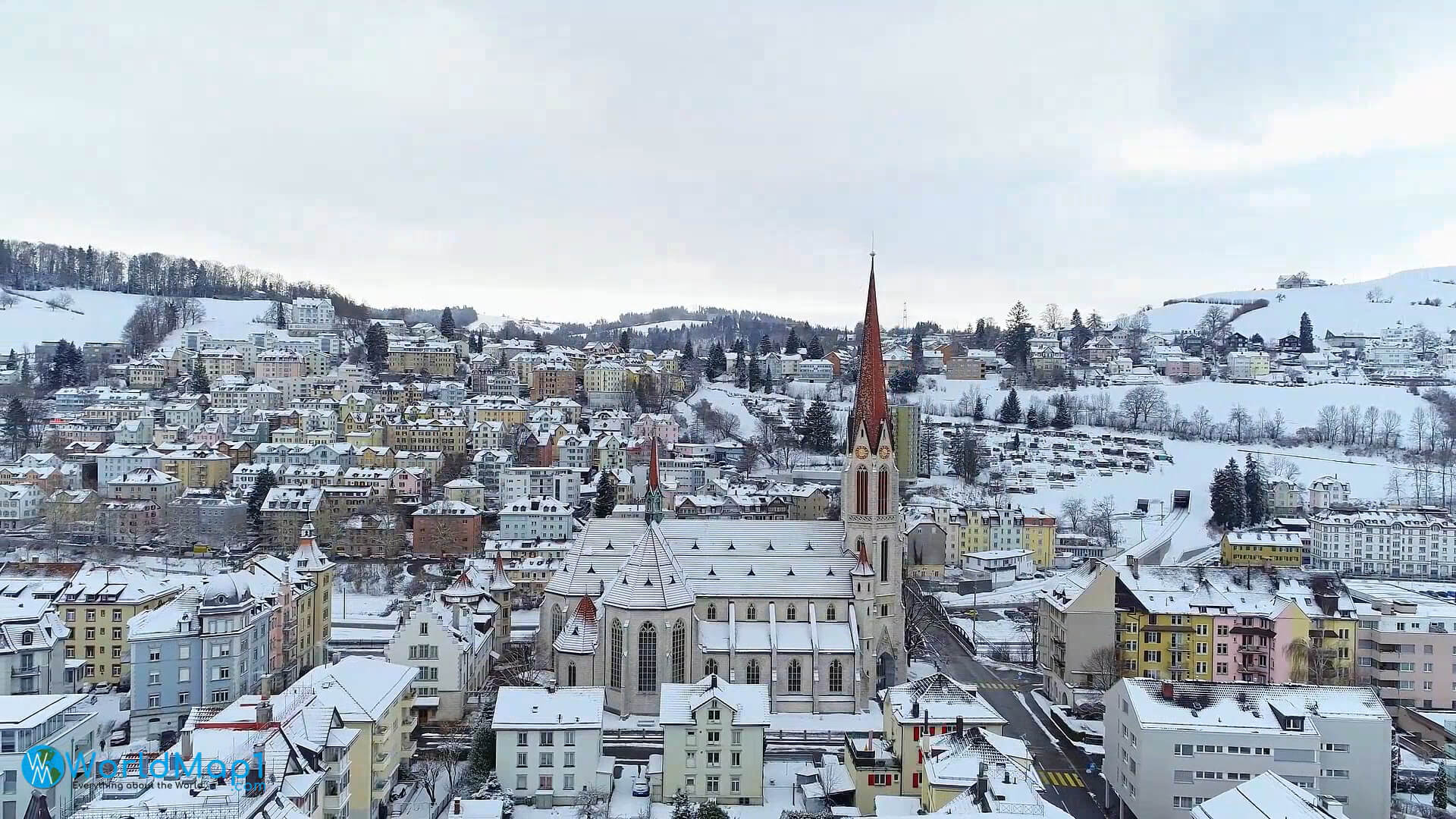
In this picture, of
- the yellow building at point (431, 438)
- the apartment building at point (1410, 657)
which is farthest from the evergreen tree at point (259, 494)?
the apartment building at point (1410, 657)

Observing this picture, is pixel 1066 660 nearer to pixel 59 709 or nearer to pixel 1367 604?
pixel 1367 604

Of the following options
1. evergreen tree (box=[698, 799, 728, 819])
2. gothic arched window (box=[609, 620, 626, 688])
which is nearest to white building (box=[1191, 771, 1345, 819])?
evergreen tree (box=[698, 799, 728, 819])

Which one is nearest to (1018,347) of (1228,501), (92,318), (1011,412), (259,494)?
(1011,412)

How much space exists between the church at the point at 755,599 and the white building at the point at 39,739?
1590 cm

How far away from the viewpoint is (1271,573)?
160ft

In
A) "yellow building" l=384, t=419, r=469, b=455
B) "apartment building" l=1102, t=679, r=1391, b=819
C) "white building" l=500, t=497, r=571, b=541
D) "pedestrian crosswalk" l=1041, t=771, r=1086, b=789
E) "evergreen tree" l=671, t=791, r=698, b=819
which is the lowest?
"pedestrian crosswalk" l=1041, t=771, r=1086, b=789

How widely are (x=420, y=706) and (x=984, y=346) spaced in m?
129

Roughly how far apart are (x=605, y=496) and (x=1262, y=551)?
41.3 m

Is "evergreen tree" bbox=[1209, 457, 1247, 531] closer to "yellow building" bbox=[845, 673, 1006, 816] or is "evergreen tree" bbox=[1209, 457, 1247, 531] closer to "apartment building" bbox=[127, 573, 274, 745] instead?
"yellow building" bbox=[845, 673, 1006, 816]

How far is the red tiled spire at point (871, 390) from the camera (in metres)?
45.4

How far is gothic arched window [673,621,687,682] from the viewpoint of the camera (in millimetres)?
41719

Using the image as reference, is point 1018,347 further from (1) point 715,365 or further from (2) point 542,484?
(2) point 542,484

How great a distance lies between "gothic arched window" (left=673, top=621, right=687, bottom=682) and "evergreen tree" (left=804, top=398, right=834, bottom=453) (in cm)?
6120

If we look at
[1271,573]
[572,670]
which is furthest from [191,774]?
[1271,573]
